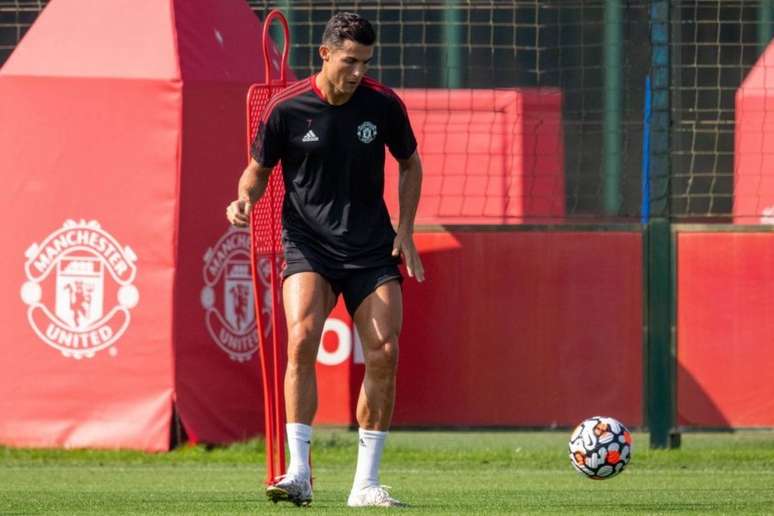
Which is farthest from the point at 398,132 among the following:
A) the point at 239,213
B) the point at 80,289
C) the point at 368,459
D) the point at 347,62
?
the point at 80,289

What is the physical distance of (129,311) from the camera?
1023 cm

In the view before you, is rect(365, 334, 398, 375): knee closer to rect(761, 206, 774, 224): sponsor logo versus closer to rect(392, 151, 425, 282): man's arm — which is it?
rect(392, 151, 425, 282): man's arm

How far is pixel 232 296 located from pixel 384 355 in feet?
11.7

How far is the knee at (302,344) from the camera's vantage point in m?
6.92

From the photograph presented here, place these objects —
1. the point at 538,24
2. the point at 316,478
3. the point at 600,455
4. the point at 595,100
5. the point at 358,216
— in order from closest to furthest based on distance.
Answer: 1. the point at 358,216
2. the point at 600,455
3. the point at 316,478
4. the point at 538,24
5. the point at 595,100

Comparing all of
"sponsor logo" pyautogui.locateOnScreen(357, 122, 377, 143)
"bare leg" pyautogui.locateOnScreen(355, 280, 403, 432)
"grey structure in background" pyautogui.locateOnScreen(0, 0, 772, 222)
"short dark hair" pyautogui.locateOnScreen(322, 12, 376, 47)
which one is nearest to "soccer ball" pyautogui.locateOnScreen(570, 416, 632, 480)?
"bare leg" pyautogui.locateOnScreen(355, 280, 403, 432)

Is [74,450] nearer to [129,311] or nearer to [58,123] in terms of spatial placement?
[129,311]

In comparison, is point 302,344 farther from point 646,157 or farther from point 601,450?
point 646,157

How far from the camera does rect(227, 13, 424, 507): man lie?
6.97 meters

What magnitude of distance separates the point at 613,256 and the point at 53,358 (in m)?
3.61

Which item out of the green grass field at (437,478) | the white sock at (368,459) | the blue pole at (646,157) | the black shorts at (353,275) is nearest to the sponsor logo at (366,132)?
the black shorts at (353,275)

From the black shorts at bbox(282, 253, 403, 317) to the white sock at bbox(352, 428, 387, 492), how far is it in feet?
1.81

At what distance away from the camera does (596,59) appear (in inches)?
476

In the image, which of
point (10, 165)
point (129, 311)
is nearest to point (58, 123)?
point (10, 165)
